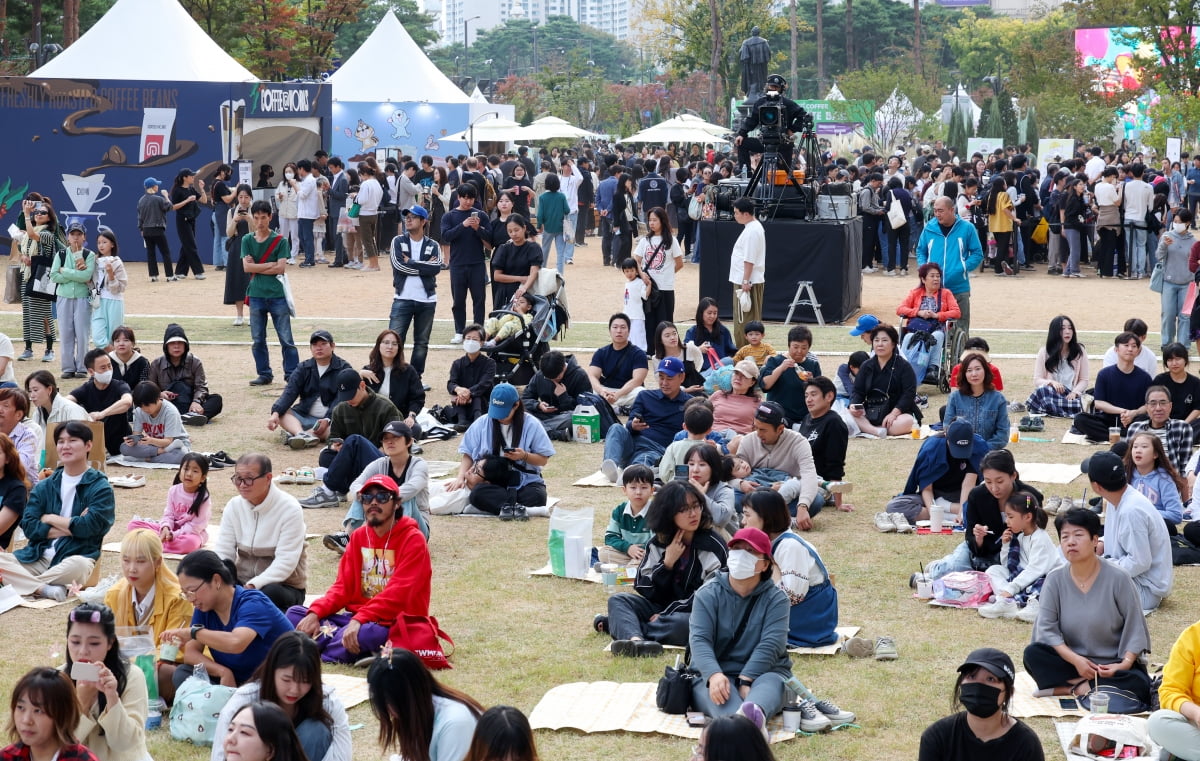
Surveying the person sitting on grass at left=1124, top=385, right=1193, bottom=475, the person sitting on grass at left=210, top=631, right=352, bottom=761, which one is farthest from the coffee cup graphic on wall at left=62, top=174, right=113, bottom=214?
the person sitting on grass at left=210, top=631, right=352, bottom=761

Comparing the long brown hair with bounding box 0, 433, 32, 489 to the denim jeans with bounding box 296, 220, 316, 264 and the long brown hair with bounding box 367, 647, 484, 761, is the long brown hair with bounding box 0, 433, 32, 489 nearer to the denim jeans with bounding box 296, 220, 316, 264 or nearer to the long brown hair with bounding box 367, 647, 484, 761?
the long brown hair with bounding box 367, 647, 484, 761

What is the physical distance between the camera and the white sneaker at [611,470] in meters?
11.5

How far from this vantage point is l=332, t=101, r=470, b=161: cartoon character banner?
38375 mm

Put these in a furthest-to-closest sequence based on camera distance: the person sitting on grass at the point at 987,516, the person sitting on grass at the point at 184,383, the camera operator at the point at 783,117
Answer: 1. the camera operator at the point at 783,117
2. the person sitting on grass at the point at 184,383
3. the person sitting on grass at the point at 987,516

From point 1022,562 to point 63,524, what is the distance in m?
5.33

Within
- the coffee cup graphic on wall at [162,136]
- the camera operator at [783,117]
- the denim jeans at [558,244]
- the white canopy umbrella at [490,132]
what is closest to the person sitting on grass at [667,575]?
the camera operator at [783,117]

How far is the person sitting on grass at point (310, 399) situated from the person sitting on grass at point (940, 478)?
492 cm

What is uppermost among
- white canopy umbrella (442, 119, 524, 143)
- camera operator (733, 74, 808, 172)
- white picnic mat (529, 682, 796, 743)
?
white canopy umbrella (442, 119, 524, 143)

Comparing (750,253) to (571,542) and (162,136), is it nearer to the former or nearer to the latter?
(571,542)

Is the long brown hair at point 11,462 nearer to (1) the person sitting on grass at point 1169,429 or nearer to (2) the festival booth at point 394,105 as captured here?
(1) the person sitting on grass at point 1169,429

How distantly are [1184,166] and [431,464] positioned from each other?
969 inches

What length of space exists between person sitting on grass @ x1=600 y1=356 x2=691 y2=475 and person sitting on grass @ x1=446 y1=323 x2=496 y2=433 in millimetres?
1756

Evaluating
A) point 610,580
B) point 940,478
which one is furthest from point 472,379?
point 610,580

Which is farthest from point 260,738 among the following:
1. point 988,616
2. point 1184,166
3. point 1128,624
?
point 1184,166
